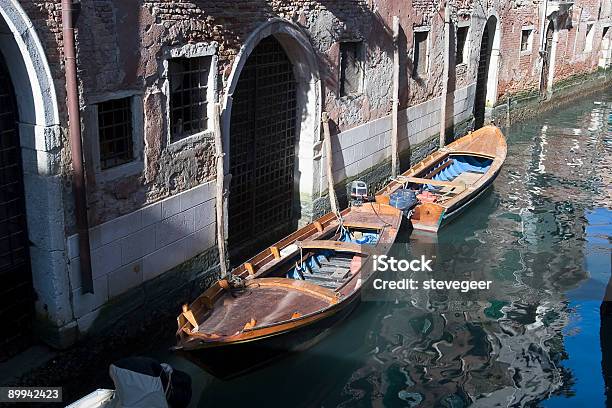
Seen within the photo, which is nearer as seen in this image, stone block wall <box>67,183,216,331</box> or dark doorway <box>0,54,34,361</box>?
dark doorway <box>0,54,34,361</box>

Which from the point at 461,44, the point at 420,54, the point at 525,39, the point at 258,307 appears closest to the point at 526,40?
the point at 525,39

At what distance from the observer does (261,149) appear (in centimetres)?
873

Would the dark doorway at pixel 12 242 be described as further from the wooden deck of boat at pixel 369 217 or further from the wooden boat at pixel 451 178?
the wooden boat at pixel 451 178

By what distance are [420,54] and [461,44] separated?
2446 millimetres

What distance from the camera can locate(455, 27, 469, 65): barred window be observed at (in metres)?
14.3

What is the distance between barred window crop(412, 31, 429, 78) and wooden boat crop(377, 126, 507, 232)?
4.68ft

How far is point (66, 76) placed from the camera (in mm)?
5527

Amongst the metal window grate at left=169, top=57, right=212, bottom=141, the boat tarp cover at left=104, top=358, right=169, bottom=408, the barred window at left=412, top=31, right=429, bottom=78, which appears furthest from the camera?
the barred window at left=412, top=31, right=429, bottom=78

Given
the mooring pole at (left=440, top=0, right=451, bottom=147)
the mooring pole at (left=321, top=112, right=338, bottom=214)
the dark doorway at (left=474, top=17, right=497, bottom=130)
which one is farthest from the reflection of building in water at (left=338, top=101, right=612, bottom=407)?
the dark doorway at (left=474, top=17, right=497, bottom=130)

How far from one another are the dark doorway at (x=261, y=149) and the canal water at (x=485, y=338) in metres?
1.74

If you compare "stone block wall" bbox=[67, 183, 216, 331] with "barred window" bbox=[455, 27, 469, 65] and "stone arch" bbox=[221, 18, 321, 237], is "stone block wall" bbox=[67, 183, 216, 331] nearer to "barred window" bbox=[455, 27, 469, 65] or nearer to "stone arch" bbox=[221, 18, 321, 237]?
"stone arch" bbox=[221, 18, 321, 237]

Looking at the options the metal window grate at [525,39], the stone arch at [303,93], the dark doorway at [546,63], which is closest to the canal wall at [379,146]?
the stone arch at [303,93]

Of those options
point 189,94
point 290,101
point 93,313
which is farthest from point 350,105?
point 93,313

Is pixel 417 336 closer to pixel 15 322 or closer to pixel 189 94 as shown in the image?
pixel 189 94
